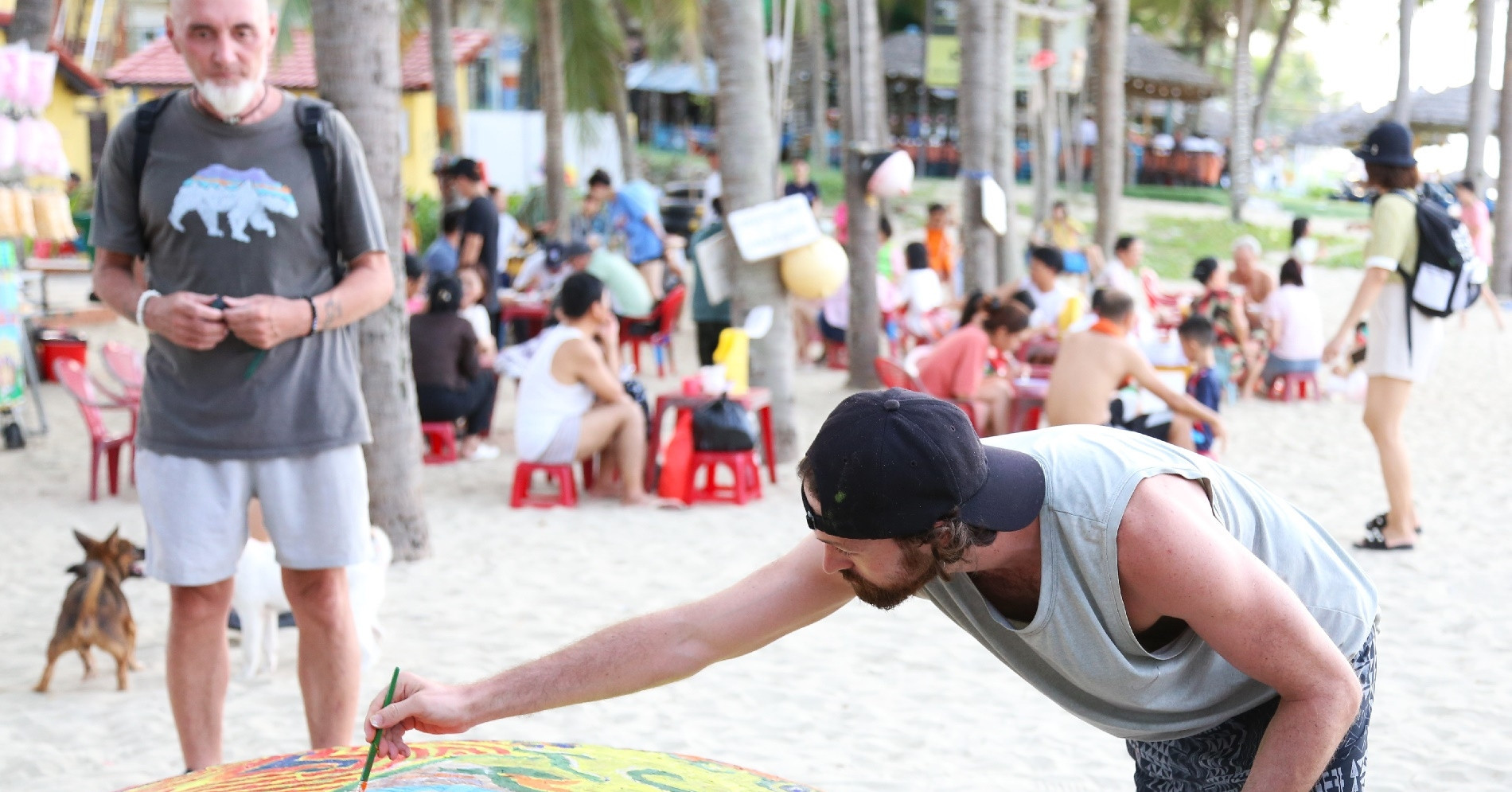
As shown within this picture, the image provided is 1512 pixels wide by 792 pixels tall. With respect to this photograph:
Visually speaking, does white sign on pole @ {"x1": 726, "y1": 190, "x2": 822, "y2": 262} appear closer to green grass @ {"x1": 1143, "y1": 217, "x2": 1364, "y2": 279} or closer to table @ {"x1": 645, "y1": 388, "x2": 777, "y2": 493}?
table @ {"x1": 645, "y1": 388, "x2": 777, "y2": 493}

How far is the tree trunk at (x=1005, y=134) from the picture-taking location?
11.7m

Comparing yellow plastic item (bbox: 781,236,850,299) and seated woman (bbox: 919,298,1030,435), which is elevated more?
yellow plastic item (bbox: 781,236,850,299)

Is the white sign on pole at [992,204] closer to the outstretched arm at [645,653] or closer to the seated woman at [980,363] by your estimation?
the seated woman at [980,363]

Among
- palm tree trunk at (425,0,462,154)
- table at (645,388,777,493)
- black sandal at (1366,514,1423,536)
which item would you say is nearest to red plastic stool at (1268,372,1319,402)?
black sandal at (1366,514,1423,536)

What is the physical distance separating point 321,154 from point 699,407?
4.06 m

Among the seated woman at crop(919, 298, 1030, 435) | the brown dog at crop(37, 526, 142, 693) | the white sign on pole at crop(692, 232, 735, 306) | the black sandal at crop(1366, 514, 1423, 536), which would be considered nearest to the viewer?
the brown dog at crop(37, 526, 142, 693)

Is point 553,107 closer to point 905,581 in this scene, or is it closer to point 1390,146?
point 1390,146

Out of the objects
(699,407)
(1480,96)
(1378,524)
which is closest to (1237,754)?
(1378,524)

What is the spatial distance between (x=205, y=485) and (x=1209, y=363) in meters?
7.21

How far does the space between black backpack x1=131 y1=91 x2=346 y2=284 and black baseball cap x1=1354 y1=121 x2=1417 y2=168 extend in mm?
4223

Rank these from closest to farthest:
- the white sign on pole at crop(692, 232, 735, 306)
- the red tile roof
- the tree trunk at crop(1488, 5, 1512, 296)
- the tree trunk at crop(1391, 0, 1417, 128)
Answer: the white sign on pole at crop(692, 232, 735, 306)
the tree trunk at crop(1488, 5, 1512, 296)
the tree trunk at crop(1391, 0, 1417, 128)
the red tile roof

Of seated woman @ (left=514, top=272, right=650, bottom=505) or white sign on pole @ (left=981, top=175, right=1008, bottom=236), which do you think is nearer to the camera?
seated woman @ (left=514, top=272, right=650, bottom=505)

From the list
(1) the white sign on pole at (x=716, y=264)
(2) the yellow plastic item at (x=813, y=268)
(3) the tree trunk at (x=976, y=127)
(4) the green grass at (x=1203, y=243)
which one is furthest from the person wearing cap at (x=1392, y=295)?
(4) the green grass at (x=1203, y=243)

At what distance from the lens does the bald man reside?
9.78 ft
